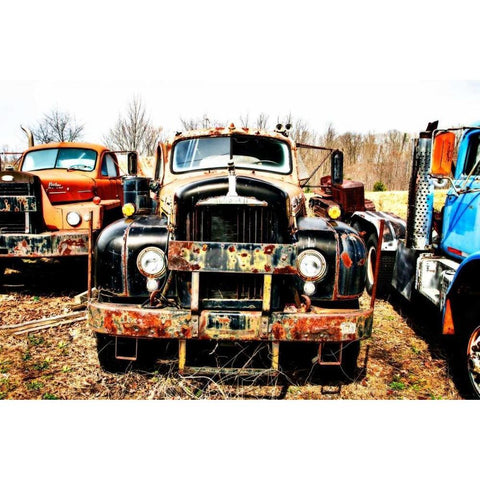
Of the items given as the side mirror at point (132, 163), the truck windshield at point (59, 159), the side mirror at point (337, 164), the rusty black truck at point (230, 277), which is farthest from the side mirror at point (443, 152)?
the truck windshield at point (59, 159)

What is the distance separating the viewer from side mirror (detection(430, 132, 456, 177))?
404 cm

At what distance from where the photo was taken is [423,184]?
4734 mm

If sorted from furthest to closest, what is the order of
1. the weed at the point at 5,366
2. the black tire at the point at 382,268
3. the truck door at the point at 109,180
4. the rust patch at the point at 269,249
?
the truck door at the point at 109,180 → the black tire at the point at 382,268 → the weed at the point at 5,366 → the rust patch at the point at 269,249

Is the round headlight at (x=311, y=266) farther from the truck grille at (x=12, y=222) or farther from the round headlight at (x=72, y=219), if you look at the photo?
the truck grille at (x=12, y=222)

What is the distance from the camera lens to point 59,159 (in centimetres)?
743

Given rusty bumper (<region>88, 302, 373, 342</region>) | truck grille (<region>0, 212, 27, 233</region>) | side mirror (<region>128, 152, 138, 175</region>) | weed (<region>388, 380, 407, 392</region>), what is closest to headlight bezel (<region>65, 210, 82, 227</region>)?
truck grille (<region>0, 212, 27, 233</region>)

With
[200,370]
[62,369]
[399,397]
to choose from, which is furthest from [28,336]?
[399,397]

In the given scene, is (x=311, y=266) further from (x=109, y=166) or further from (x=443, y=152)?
(x=109, y=166)

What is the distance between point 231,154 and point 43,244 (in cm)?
304

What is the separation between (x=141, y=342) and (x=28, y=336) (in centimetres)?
168

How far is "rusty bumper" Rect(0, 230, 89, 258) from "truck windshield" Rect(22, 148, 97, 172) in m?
1.98

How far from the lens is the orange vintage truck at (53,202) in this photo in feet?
19.0

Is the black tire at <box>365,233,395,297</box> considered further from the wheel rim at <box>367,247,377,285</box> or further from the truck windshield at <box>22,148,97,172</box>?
the truck windshield at <box>22,148,97,172</box>

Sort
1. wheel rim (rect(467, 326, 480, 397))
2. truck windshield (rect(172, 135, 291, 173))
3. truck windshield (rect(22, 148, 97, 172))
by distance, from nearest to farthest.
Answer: wheel rim (rect(467, 326, 480, 397)), truck windshield (rect(172, 135, 291, 173)), truck windshield (rect(22, 148, 97, 172))
